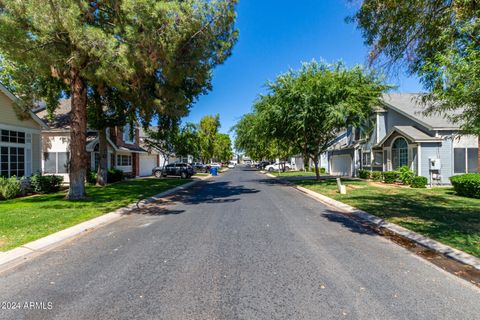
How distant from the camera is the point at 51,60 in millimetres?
10164

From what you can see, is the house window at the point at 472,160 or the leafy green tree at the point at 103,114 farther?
the leafy green tree at the point at 103,114

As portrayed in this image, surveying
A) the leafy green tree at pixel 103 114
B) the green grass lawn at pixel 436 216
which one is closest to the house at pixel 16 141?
the leafy green tree at pixel 103 114

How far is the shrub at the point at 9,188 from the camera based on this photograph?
13085 mm

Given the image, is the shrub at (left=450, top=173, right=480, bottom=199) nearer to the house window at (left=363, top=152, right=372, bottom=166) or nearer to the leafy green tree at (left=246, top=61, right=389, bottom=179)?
the leafy green tree at (left=246, top=61, right=389, bottom=179)

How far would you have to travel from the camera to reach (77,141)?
41.1ft

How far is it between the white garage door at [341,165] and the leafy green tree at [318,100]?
9.31 m

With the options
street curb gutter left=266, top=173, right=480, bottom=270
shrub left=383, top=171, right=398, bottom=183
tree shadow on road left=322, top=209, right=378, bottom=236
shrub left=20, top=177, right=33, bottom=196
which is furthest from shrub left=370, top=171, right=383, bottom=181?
shrub left=20, top=177, right=33, bottom=196

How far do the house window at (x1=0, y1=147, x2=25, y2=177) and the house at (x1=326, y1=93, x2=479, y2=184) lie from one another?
70.4 ft

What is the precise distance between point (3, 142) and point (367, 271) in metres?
18.1

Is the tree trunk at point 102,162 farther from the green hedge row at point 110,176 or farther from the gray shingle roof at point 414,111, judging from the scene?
the gray shingle roof at point 414,111

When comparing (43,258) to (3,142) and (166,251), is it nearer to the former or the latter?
(166,251)

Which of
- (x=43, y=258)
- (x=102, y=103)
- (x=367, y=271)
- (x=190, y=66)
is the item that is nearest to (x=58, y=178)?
(x=102, y=103)

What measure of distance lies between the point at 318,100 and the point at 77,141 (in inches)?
564

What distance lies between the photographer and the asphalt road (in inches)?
136
